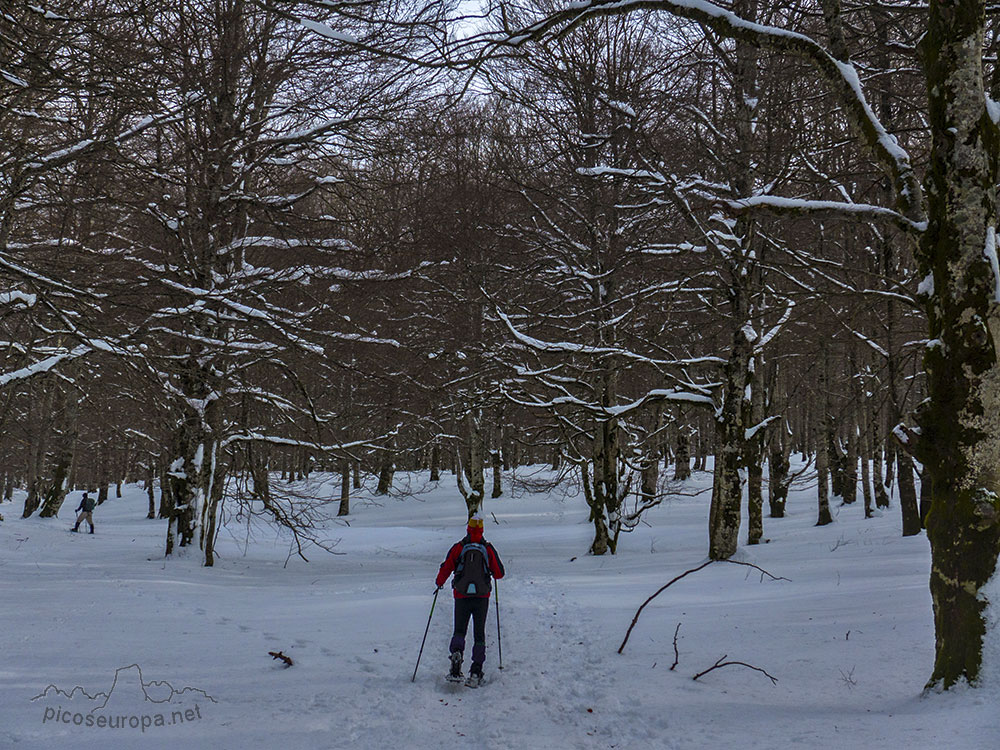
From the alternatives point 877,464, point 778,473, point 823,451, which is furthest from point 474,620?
point 778,473

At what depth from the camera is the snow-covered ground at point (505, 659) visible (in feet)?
17.1

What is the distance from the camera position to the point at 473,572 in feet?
24.7

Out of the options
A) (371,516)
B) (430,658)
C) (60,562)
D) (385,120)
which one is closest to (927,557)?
(430,658)

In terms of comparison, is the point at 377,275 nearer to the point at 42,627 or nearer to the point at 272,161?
the point at 272,161

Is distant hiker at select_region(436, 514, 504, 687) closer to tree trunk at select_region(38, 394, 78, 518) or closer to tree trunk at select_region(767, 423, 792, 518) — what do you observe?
tree trunk at select_region(767, 423, 792, 518)

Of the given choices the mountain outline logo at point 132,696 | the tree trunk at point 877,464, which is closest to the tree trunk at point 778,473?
the tree trunk at point 877,464

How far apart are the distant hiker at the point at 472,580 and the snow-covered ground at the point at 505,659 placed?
1.57 ft

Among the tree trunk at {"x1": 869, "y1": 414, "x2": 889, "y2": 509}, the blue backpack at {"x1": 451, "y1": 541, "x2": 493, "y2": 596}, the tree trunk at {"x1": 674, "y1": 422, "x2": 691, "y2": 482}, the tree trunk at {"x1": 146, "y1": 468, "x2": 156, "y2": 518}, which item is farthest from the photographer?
the tree trunk at {"x1": 674, "y1": 422, "x2": 691, "y2": 482}

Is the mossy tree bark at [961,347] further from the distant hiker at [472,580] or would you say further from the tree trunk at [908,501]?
the tree trunk at [908,501]

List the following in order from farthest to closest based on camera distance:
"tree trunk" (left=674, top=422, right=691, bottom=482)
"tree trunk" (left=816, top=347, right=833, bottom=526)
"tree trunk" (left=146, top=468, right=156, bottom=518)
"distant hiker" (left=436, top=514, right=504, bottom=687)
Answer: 1. "tree trunk" (left=674, top=422, right=691, bottom=482)
2. "tree trunk" (left=146, top=468, right=156, bottom=518)
3. "tree trunk" (left=816, top=347, right=833, bottom=526)
4. "distant hiker" (left=436, top=514, right=504, bottom=687)

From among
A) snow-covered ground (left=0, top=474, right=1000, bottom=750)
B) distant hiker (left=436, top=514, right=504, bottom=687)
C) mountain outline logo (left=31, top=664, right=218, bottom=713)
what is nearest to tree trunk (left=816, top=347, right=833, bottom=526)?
snow-covered ground (left=0, top=474, right=1000, bottom=750)

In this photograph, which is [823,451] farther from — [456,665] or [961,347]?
[961,347]

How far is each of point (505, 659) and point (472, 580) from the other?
1.04 metres

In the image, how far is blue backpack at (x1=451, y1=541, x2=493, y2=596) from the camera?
7.48 meters
